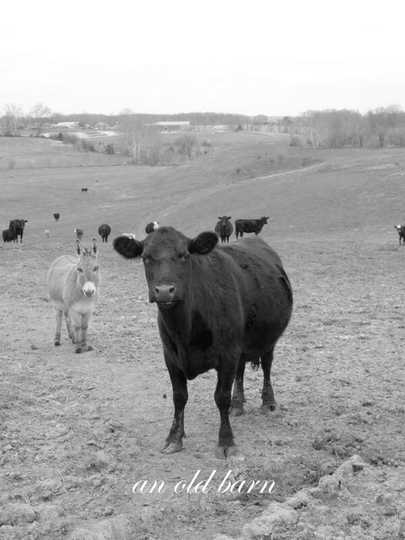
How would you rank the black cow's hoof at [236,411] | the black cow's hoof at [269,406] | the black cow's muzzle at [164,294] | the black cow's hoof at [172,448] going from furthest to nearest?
the black cow's hoof at [269,406] < the black cow's hoof at [236,411] < the black cow's hoof at [172,448] < the black cow's muzzle at [164,294]

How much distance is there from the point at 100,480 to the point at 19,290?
37.3 feet

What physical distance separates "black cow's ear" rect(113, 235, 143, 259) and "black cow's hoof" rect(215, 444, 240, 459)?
194 centimetres

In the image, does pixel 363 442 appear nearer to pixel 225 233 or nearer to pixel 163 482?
pixel 163 482

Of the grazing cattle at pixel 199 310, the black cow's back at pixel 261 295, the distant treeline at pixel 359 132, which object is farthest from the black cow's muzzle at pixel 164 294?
the distant treeline at pixel 359 132

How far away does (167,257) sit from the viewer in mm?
5363

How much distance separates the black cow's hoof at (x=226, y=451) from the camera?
5.69 metres

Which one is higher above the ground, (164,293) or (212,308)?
(164,293)

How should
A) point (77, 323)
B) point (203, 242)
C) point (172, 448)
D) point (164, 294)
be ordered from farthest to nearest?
point (77, 323) → point (172, 448) → point (203, 242) → point (164, 294)

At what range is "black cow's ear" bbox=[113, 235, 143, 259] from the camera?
558 cm

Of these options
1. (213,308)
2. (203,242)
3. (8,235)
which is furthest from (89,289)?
(8,235)

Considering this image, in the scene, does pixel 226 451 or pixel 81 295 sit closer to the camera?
pixel 226 451

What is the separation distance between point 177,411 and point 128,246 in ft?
5.46

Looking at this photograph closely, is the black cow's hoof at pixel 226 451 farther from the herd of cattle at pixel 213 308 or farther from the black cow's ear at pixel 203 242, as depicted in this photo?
the black cow's ear at pixel 203 242

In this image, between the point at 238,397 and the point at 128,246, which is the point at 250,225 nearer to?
the point at 238,397
